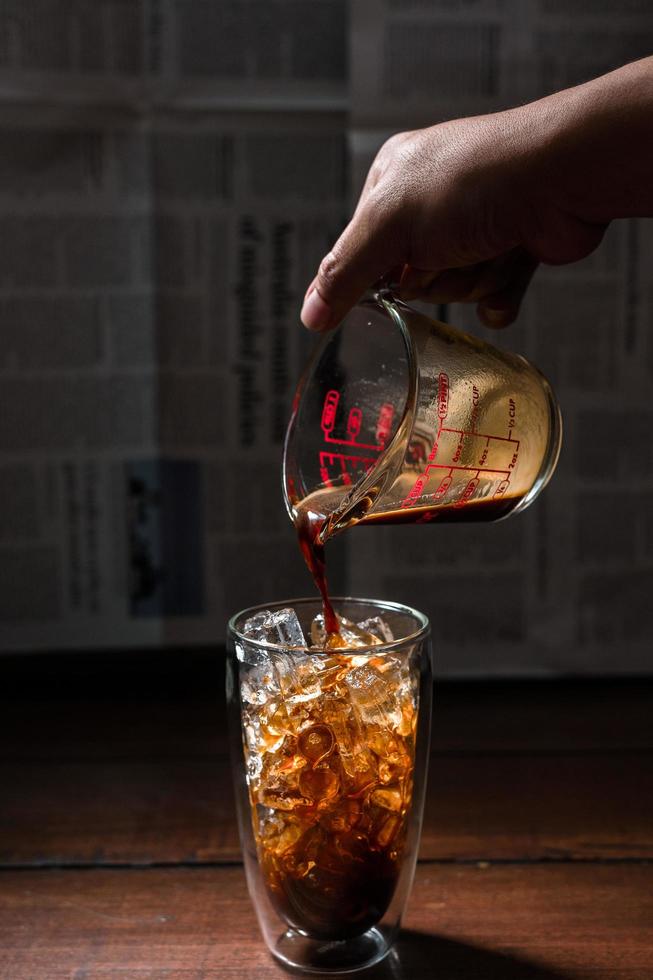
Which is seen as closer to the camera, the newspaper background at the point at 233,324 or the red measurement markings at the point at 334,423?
the red measurement markings at the point at 334,423

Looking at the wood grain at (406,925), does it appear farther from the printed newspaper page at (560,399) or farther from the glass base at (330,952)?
the printed newspaper page at (560,399)

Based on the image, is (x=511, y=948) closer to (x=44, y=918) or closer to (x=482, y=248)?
(x=44, y=918)

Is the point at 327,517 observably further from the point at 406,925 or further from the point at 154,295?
the point at 154,295

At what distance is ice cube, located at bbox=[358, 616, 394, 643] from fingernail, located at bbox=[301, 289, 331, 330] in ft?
0.73

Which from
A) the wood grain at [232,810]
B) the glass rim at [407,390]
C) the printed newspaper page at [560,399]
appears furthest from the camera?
the printed newspaper page at [560,399]

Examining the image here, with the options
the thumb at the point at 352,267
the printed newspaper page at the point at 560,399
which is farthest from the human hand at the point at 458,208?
the printed newspaper page at the point at 560,399

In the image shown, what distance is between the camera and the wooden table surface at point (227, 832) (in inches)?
28.7

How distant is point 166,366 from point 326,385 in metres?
0.48

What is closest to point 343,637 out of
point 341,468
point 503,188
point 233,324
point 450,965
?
point 341,468

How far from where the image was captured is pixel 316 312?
776mm

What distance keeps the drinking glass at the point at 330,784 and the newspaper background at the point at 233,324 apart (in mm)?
541

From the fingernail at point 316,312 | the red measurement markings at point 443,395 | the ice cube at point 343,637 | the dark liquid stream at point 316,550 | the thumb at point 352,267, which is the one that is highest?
the thumb at point 352,267

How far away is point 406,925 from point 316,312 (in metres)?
0.46

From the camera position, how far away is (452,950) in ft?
2.40
